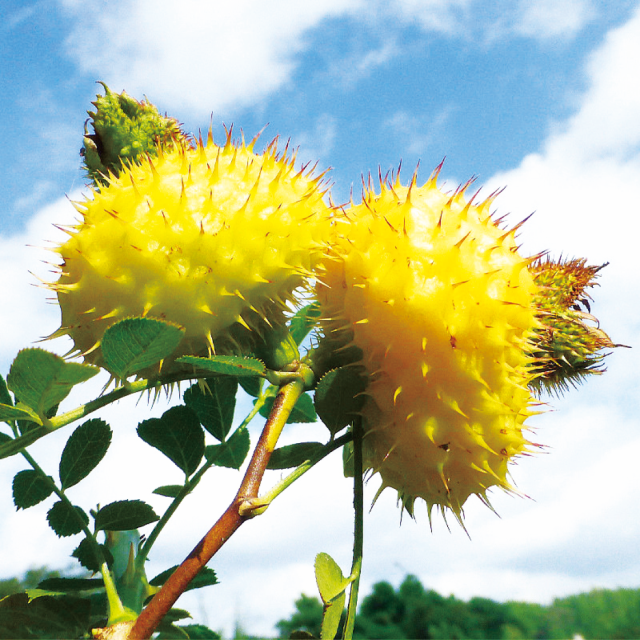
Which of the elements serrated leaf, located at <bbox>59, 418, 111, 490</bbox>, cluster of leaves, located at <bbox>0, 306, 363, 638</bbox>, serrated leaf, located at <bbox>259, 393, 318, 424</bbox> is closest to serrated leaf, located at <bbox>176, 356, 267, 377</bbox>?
cluster of leaves, located at <bbox>0, 306, 363, 638</bbox>

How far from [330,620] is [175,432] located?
2.10 feet

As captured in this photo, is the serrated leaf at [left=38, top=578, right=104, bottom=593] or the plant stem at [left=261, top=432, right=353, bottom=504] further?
the serrated leaf at [left=38, top=578, right=104, bottom=593]

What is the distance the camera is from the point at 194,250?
1.32 metres

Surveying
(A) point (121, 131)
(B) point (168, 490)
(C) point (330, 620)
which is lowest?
(C) point (330, 620)

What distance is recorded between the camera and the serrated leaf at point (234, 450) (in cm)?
177

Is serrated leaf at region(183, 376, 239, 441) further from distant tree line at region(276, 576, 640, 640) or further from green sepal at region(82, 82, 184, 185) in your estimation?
distant tree line at region(276, 576, 640, 640)

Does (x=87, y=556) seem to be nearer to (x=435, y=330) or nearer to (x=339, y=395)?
(x=339, y=395)

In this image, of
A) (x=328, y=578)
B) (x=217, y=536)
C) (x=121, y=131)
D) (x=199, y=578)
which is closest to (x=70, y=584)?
(x=199, y=578)

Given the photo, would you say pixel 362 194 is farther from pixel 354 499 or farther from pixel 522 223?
pixel 354 499

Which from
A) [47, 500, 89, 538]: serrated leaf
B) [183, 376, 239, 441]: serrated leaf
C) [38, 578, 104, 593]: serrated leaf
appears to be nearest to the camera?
[38, 578, 104, 593]: serrated leaf

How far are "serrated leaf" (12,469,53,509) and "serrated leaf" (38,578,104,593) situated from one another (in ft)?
0.65

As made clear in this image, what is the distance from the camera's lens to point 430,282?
1.38 metres

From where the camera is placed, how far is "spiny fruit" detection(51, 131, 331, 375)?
132cm

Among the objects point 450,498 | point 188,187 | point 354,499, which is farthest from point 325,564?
point 188,187
